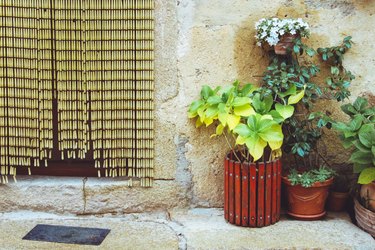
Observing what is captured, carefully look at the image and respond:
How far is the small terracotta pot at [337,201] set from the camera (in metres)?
4.57

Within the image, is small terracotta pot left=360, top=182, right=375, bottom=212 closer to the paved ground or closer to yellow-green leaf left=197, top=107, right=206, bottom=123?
the paved ground

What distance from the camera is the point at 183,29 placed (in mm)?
4418

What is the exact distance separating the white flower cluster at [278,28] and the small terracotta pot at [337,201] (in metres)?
1.20

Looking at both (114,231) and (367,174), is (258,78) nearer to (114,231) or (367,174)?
(367,174)

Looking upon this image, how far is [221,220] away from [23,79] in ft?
5.65

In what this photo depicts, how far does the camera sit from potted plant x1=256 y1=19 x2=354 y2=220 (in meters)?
4.26

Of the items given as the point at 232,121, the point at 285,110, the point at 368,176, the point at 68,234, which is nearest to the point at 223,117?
the point at 232,121

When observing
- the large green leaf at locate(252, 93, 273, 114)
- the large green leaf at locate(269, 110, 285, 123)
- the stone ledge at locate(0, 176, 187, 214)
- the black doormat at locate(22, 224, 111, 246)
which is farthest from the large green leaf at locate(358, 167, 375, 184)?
the black doormat at locate(22, 224, 111, 246)

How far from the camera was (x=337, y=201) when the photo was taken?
4.58m

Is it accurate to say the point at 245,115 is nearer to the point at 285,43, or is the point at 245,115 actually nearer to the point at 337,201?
the point at 285,43

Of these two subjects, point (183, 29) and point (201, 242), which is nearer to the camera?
point (201, 242)

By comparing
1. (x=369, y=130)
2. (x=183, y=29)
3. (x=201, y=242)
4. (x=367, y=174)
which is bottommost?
(x=201, y=242)

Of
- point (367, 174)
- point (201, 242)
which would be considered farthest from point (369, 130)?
point (201, 242)

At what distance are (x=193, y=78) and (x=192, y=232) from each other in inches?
42.9
